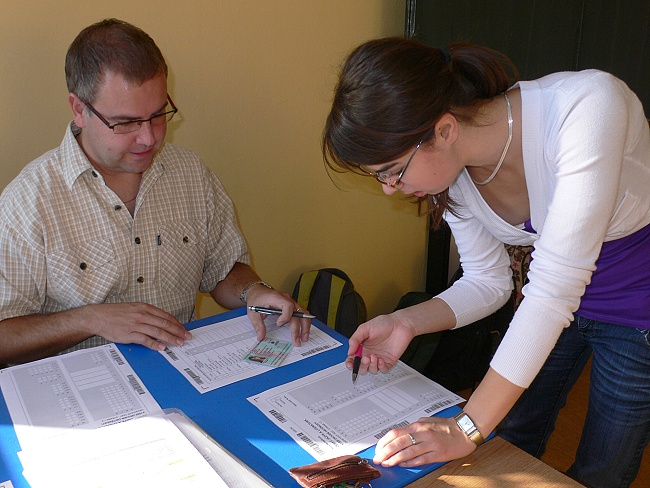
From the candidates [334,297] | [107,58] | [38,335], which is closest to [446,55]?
[107,58]

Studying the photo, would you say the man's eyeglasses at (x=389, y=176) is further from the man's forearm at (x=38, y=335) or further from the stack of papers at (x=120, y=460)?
the man's forearm at (x=38, y=335)

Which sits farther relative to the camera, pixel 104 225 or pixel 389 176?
pixel 104 225

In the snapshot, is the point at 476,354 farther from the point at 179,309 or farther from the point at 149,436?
the point at 149,436

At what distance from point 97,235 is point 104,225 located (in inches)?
1.2

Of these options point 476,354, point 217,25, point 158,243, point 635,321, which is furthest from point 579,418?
point 217,25

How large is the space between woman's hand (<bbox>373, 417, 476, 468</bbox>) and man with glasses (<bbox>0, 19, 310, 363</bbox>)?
451mm

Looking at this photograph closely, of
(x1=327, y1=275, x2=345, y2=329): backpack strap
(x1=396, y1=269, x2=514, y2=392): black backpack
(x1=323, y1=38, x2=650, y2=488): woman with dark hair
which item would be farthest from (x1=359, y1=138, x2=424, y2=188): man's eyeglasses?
(x1=396, y1=269, x2=514, y2=392): black backpack

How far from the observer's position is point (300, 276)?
8.20 feet

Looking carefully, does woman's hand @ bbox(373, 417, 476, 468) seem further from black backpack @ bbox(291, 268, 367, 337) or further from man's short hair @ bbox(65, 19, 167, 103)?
black backpack @ bbox(291, 268, 367, 337)

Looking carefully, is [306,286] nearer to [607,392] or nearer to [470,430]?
[607,392]

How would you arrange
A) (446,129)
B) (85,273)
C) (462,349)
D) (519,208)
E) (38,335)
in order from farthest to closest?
(462,349)
(85,273)
(38,335)
(519,208)
(446,129)

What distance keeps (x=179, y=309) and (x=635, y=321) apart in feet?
3.75

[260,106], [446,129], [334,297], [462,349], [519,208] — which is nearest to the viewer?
[446,129]

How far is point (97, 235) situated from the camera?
1521mm
